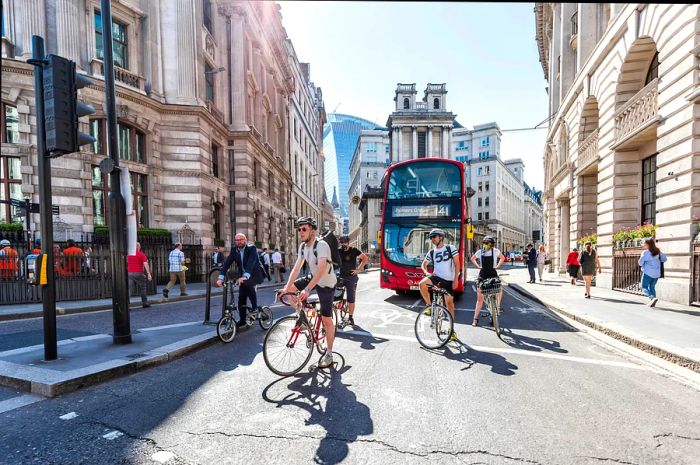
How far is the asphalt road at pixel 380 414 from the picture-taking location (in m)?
3.29

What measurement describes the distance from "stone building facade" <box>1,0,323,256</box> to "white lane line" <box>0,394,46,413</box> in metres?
13.6

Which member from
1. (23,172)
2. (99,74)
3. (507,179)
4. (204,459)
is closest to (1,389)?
(204,459)

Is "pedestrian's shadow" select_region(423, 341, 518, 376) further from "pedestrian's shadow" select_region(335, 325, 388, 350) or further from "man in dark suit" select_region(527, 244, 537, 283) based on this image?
"man in dark suit" select_region(527, 244, 537, 283)

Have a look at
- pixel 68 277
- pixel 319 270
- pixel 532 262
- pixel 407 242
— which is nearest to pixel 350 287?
pixel 319 270

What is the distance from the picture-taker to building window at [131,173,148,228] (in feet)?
57.7

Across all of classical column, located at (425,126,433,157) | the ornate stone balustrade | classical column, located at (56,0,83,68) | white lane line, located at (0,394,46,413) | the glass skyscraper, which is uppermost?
the glass skyscraper

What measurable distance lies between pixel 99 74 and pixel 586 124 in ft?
72.9

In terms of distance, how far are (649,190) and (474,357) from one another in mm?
12013

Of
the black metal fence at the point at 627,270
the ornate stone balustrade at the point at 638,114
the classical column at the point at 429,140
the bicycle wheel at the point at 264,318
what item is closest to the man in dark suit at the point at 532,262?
the black metal fence at the point at 627,270

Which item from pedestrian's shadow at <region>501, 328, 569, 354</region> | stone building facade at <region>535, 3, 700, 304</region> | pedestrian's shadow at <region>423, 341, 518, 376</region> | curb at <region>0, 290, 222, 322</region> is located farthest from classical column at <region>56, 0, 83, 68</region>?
stone building facade at <region>535, 3, 700, 304</region>

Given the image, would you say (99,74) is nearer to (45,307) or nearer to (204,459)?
(45,307)

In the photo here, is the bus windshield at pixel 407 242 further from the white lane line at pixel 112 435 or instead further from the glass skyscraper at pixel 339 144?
the glass skyscraper at pixel 339 144

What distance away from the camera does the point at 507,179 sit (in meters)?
93.6

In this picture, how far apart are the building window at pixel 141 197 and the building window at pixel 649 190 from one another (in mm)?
20645
